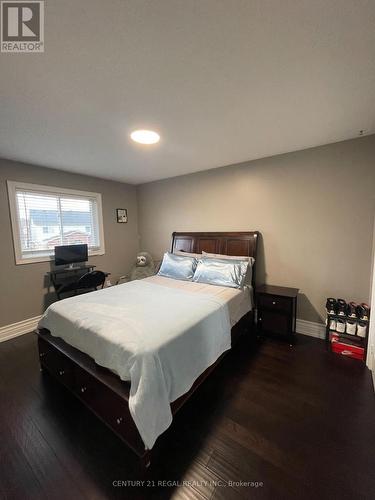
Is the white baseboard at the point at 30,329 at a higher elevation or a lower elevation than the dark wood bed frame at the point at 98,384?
lower

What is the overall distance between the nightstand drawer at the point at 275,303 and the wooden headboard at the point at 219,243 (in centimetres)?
41

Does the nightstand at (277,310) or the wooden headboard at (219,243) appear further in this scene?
the wooden headboard at (219,243)

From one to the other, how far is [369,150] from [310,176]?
59cm

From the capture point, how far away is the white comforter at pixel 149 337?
1232 millimetres

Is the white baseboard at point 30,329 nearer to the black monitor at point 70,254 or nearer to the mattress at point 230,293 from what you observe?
the mattress at point 230,293

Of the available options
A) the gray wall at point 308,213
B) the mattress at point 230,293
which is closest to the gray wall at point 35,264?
the mattress at point 230,293

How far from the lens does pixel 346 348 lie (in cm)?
227

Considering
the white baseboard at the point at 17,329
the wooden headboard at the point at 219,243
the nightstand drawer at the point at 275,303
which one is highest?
the wooden headboard at the point at 219,243

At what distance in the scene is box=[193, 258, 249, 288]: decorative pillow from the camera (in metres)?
2.65

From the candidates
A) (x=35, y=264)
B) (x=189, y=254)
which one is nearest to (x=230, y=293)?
(x=189, y=254)

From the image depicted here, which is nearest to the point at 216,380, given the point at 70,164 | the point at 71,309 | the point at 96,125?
the point at 71,309

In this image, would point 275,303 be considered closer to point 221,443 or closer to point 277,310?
point 277,310

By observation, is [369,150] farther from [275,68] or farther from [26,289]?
[26,289]

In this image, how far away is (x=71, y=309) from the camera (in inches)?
76.4
